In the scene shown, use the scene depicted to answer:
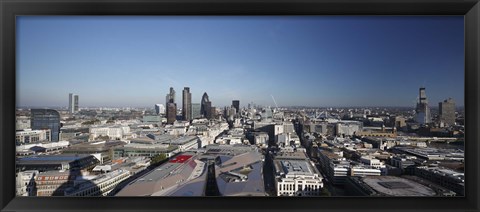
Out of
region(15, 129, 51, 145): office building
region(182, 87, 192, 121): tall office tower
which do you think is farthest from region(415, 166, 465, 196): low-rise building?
region(15, 129, 51, 145): office building

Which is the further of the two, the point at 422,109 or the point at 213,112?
the point at 213,112

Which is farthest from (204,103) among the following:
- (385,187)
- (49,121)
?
(385,187)

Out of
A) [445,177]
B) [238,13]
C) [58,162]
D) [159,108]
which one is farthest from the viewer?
[159,108]

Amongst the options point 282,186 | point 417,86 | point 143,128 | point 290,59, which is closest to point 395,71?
point 417,86

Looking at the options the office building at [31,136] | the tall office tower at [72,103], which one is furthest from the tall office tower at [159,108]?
the office building at [31,136]

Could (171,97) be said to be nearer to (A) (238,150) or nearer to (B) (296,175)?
(A) (238,150)

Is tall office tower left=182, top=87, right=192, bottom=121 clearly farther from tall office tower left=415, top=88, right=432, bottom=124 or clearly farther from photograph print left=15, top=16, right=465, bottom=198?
tall office tower left=415, top=88, right=432, bottom=124

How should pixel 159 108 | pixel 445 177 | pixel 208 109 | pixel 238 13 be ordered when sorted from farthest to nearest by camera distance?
pixel 208 109
pixel 159 108
pixel 445 177
pixel 238 13
